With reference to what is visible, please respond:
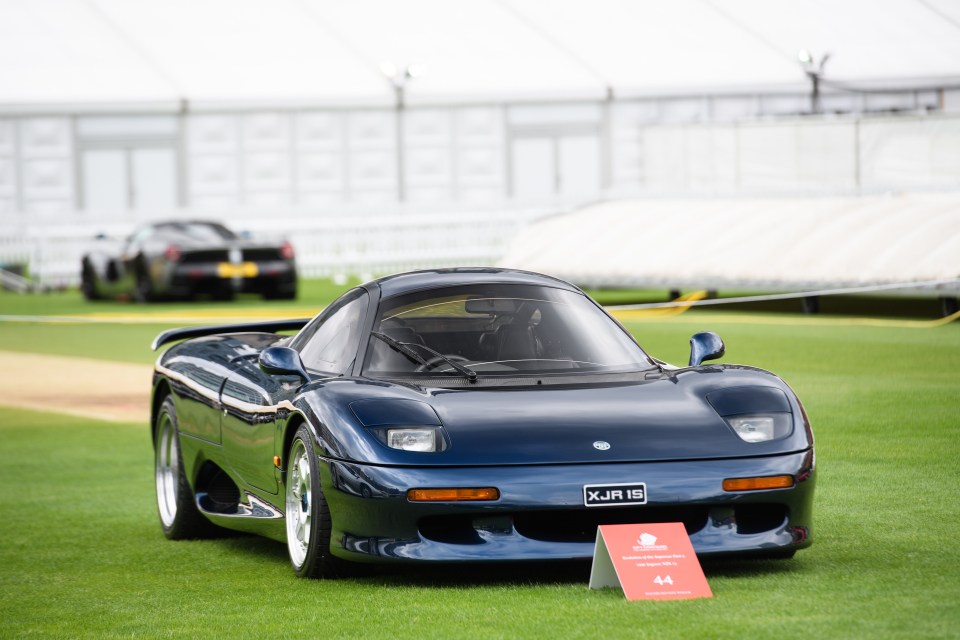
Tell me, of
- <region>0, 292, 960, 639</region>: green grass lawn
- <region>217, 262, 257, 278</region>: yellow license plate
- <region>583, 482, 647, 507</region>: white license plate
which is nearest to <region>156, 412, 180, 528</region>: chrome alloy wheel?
<region>0, 292, 960, 639</region>: green grass lawn

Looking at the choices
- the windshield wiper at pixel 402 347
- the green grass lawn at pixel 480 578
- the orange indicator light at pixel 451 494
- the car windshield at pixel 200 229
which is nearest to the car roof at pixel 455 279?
the windshield wiper at pixel 402 347

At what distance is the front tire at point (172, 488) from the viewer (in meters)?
8.94

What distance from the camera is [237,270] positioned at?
2939cm

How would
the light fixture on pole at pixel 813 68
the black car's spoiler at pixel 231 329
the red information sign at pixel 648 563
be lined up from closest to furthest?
the red information sign at pixel 648 563, the black car's spoiler at pixel 231 329, the light fixture on pole at pixel 813 68

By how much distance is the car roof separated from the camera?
26.8 feet

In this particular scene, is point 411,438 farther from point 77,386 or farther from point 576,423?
point 77,386

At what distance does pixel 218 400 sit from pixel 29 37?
34.7 m

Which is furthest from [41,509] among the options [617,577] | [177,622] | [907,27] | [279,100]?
[907,27]

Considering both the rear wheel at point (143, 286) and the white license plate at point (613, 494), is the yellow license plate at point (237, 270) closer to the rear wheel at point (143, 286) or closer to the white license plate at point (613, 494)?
the rear wheel at point (143, 286)

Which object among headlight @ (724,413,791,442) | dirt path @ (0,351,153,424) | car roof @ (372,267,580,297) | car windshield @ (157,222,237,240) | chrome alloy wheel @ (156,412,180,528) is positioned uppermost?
car windshield @ (157,222,237,240)

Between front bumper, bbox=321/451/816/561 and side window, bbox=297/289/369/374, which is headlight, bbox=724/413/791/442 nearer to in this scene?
front bumper, bbox=321/451/816/561

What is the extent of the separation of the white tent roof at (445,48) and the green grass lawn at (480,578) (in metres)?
29.6

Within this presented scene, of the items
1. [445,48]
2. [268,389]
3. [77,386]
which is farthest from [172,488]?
[445,48]

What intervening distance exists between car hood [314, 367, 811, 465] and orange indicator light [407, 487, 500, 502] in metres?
0.10
